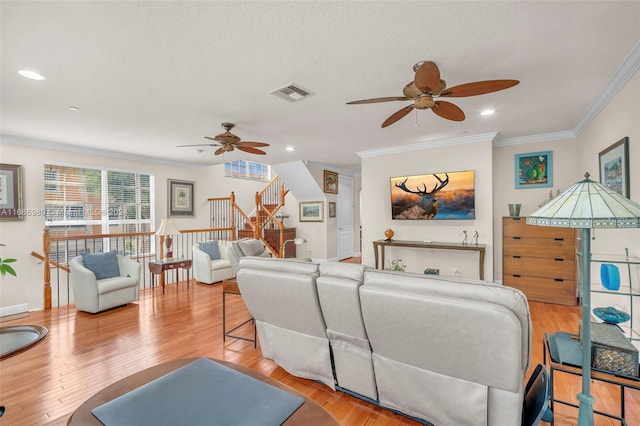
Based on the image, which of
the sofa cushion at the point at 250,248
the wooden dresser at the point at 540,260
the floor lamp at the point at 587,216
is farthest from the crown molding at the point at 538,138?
the sofa cushion at the point at 250,248

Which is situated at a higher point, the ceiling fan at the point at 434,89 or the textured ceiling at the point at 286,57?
the textured ceiling at the point at 286,57

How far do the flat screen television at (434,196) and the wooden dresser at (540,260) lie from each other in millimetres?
669

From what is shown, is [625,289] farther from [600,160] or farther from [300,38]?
[300,38]

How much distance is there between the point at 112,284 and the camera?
4.14 m

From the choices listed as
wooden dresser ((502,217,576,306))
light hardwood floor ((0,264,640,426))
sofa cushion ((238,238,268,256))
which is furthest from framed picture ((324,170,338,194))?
wooden dresser ((502,217,576,306))

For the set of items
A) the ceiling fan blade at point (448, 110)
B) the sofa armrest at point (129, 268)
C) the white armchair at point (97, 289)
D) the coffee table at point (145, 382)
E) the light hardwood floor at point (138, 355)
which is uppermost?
the ceiling fan blade at point (448, 110)

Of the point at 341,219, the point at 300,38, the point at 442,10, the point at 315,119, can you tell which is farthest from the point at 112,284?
the point at 341,219

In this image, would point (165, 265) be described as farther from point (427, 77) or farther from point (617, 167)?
point (617, 167)

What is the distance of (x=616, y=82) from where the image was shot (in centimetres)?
263

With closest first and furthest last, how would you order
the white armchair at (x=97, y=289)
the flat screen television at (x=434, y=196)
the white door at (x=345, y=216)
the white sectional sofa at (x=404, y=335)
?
1. the white sectional sofa at (x=404, y=335)
2. the white armchair at (x=97, y=289)
3. the flat screen television at (x=434, y=196)
4. the white door at (x=345, y=216)

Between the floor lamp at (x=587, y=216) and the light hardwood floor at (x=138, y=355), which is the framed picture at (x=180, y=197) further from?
the floor lamp at (x=587, y=216)

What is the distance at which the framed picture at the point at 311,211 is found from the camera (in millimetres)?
7586

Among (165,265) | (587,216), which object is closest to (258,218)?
(165,265)

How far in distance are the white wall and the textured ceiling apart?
94cm
